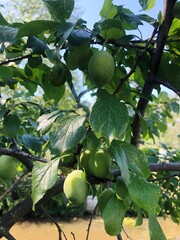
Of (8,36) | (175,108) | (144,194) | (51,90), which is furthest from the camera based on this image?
(175,108)

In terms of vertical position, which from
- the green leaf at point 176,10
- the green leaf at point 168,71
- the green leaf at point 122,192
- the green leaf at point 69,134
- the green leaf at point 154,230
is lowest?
the green leaf at point 154,230

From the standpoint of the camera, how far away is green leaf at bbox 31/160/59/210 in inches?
21.5

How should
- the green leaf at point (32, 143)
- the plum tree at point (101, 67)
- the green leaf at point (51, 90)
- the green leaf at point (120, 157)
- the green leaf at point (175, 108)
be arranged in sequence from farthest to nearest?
the green leaf at point (175, 108) → the green leaf at point (32, 143) → the green leaf at point (51, 90) → the plum tree at point (101, 67) → the green leaf at point (120, 157)

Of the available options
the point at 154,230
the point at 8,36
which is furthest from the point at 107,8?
the point at 154,230

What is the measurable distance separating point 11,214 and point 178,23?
0.73m

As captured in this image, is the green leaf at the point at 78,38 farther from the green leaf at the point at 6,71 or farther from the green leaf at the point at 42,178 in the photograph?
the green leaf at the point at 6,71

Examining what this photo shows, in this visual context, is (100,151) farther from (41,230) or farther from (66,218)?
(66,218)

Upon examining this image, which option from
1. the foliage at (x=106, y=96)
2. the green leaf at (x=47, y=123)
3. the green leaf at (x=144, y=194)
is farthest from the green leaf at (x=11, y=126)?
the green leaf at (x=144, y=194)

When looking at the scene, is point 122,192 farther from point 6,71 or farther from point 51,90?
point 6,71

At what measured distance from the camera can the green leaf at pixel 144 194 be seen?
478 mm

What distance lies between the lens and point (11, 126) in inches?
35.2

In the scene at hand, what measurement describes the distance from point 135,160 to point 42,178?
16 cm

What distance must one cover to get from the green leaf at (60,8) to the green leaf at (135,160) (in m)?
0.24

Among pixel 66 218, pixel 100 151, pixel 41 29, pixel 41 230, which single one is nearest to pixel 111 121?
pixel 100 151
